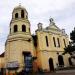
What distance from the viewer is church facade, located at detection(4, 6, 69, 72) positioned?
29.7 metres

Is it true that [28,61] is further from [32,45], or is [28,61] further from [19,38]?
[19,38]

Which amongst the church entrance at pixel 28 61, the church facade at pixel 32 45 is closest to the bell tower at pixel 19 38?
the church facade at pixel 32 45

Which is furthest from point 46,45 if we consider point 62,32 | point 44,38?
point 62,32

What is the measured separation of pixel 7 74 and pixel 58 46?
1255 centimetres

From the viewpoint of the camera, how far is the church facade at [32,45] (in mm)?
29742

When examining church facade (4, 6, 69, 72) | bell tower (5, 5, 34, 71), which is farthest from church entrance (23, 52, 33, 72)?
bell tower (5, 5, 34, 71)

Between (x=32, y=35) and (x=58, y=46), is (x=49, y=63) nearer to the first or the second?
(x=58, y=46)

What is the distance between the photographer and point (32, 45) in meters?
32.0

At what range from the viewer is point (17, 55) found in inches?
1156

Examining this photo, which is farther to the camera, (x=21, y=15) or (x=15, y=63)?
(x=21, y=15)

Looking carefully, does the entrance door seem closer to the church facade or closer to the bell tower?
the church facade

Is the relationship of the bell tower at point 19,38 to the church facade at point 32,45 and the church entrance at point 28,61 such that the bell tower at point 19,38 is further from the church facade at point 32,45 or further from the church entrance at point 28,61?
the church entrance at point 28,61

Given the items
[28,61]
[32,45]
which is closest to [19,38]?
[32,45]

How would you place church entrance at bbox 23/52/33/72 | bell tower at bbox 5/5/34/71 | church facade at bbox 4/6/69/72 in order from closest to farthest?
church entrance at bbox 23/52/33/72 < bell tower at bbox 5/5/34/71 < church facade at bbox 4/6/69/72
